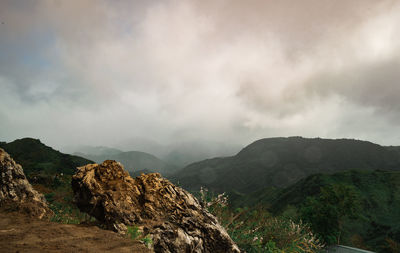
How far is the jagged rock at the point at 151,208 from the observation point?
22.6 feet

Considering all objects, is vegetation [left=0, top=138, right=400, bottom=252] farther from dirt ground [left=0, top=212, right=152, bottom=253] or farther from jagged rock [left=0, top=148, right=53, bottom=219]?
jagged rock [left=0, top=148, right=53, bottom=219]

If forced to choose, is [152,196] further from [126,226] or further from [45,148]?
[45,148]

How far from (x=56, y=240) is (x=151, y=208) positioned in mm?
3316

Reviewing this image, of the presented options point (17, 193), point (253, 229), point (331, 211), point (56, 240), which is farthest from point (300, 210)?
point (56, 240)

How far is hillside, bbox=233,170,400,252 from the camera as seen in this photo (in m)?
62.8

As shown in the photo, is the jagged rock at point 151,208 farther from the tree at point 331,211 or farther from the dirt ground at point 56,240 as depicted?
the tree at point 331,211

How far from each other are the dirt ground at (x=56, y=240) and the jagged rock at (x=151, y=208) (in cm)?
120

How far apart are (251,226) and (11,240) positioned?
10692mm

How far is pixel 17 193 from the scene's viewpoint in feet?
29.8

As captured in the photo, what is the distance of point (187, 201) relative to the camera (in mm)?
8852

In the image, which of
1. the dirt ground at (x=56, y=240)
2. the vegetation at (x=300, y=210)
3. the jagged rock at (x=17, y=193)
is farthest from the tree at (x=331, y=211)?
the dirt ground at (x=56, y=240)

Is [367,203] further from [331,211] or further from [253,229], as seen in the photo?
[253,229]

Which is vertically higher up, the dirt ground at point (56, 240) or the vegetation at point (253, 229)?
the dirt ground at point (56, 240)

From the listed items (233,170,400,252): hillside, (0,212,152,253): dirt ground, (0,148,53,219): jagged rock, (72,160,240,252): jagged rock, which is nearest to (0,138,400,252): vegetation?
(233,170,400,252): hillside
